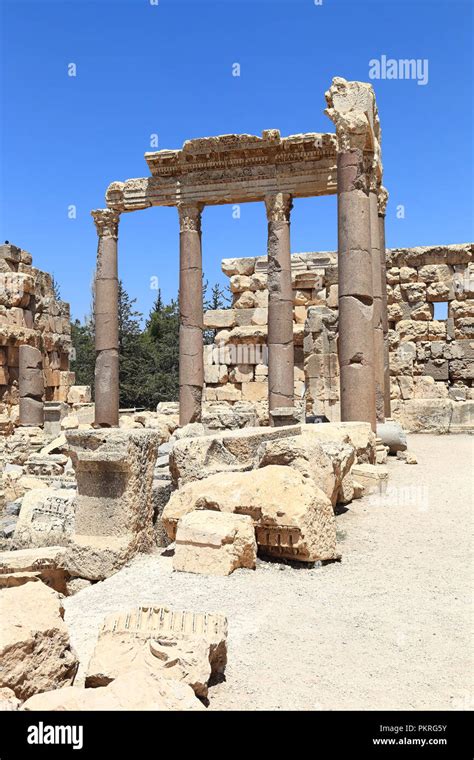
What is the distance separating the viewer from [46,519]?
23.7 feet

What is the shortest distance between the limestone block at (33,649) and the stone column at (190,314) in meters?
12.1

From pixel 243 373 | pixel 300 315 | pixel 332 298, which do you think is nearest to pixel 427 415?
pixel 332 298

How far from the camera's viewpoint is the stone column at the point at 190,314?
1535 centimetres

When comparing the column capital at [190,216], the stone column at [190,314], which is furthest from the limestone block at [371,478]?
the column capital at [190,216]

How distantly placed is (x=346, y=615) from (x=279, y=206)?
41.4 feet

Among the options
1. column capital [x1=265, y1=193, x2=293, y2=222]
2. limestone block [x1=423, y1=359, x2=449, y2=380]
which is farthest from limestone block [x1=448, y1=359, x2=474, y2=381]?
column capital [x1=265, y1=193, x2=293, y2=222]

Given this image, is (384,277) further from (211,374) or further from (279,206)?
(211,374)

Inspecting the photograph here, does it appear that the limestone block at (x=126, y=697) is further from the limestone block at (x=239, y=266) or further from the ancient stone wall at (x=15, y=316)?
the limestone block at (x=239, y=266)

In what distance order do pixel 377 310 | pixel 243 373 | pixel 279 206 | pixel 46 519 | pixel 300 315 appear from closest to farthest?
pixel 46 519 → pixel 377 310 → pixel 279 206 → pixel 300 315 → pixel 243 373

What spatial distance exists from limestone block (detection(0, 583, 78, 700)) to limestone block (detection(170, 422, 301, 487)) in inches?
140

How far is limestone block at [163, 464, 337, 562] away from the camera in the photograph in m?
4.89

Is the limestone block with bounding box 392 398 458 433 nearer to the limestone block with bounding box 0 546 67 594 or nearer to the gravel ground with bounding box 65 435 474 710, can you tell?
the gravel ground with bounding box 65 435 474 710

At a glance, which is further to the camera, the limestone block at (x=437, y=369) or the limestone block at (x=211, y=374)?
the limestone block at (x=211, y=374)
